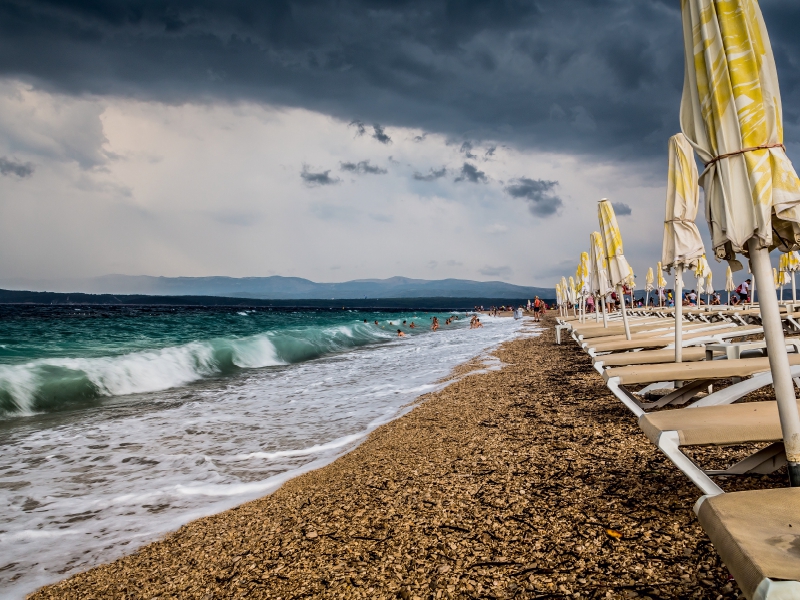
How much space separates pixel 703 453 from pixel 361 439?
3.55 meters

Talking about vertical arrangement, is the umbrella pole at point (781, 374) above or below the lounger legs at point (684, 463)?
above

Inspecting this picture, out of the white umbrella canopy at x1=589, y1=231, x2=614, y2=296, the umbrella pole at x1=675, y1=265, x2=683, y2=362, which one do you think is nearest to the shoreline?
the umbrella pole at x1=675, y1=265, x2=683, y2=362

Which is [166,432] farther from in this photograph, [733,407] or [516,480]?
[733,407]

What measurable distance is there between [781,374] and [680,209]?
3462 mm

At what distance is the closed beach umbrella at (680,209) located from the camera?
482cm

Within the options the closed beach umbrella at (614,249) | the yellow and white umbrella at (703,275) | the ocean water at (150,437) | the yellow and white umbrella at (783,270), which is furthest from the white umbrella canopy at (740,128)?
the yellow and white umbrella at (703,275)

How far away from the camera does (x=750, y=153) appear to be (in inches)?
74.4

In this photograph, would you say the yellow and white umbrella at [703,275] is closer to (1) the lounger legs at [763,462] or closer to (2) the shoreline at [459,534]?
(2) the shoreline at [459,534]

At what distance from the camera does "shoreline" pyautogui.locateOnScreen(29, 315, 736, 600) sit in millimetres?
2195

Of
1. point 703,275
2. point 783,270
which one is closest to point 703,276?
point 703,275

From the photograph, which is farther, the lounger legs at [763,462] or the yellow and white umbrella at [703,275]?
the yellow and white umbrella at [703,275]

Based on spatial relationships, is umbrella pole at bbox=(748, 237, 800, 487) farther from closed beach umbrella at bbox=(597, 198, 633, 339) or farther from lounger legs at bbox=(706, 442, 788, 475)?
closed beach umbrella at bbox=(597, 198, 633, 339)

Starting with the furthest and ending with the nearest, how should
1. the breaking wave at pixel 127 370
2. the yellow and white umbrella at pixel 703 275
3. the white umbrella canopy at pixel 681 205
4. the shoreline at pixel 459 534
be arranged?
the yellow and white umbrella at pixel 703 275, the breaking wave at pixel 127 370, the white umbrella canopy at pixel 681 205, the shoreline at pixel 459 534

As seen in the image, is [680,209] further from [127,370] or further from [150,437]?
[127,370]
